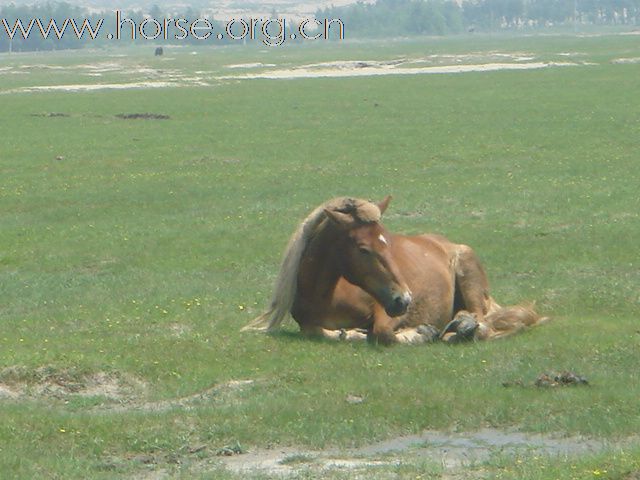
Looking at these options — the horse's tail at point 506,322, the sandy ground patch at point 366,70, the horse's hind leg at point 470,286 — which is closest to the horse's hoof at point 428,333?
the horse's tail at point 506,322

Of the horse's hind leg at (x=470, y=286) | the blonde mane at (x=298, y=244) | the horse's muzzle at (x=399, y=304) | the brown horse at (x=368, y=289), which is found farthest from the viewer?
the horse's hind leg at (x=470, y=286)

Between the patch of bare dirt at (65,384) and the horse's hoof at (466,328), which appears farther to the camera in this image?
the horse's hoof at (466,328)

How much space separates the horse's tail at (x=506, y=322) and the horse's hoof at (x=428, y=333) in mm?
412

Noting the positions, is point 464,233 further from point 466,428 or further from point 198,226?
point 466,428

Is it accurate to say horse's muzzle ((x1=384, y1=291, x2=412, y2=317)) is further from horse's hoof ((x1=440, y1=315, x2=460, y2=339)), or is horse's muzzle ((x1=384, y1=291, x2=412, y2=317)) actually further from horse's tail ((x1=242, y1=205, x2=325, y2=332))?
horse's tail ((x1=242, y1=205, x2=325, y2=332))

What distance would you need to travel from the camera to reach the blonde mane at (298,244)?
1275cm

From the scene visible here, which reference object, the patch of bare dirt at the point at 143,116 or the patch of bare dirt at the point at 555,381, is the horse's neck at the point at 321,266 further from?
the patch of bare dirt at the point at 143,116

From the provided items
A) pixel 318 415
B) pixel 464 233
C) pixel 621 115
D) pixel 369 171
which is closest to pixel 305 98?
pixel 621 115

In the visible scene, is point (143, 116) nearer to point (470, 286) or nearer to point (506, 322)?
point (470, 286)

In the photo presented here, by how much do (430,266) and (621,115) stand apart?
1187 inches

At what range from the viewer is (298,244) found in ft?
42.6

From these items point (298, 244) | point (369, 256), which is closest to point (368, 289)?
point (369, 256)

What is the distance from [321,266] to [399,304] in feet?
3.28

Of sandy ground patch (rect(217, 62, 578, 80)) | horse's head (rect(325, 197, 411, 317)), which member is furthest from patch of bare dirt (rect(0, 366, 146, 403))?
sandy ground patch (rect(217, 62, 578, 80))
